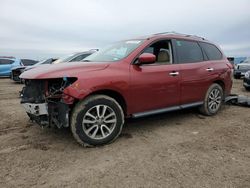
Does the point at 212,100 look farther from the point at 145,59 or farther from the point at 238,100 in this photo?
the point at 145,59

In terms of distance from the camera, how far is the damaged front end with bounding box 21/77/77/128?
3.61 meters

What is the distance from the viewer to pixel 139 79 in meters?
4.21

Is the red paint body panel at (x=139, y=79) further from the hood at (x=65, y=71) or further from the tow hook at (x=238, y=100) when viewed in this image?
the tow hook at (x=238, y=100)

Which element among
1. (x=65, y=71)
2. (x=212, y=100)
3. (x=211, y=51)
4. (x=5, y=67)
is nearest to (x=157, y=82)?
(x=65, y=71)

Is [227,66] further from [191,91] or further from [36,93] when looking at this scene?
[36,93]

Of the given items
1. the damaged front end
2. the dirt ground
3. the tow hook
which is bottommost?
the dirt ground

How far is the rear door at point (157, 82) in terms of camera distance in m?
4.21

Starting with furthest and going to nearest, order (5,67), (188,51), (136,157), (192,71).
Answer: (5,67), (188,51), (192,71), (136,157)

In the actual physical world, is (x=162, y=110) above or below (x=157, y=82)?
→ below

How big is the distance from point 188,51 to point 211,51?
37.8 inches

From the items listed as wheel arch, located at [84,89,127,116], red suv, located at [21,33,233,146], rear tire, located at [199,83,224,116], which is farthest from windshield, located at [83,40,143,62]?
rear tire, located at [199,83,224,116]

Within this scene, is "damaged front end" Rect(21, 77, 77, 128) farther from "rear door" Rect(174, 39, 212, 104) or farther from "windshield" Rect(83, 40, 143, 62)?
"rear door" Rect(174, 39, 212, 104)

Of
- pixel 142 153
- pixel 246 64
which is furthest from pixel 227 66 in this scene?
pixel 246 64

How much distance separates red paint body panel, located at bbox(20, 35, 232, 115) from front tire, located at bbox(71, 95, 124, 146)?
0.17 m
